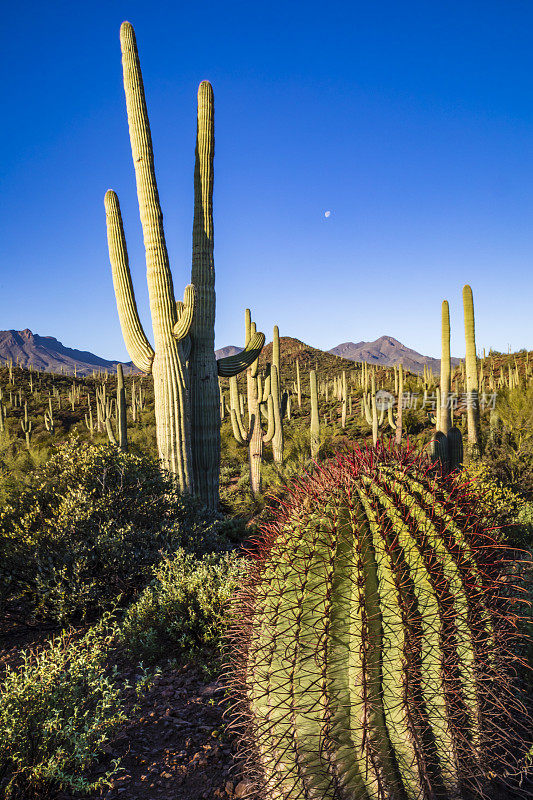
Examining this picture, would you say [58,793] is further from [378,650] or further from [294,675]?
[378,650]

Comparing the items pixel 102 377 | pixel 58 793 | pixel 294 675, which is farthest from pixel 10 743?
pixel 102 377

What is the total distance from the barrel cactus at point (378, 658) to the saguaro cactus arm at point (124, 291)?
22.2ft

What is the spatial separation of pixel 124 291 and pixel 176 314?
4.01 feet

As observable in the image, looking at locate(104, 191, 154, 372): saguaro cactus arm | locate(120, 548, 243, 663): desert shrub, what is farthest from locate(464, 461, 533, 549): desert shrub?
locate(104, 191, 154, 372): saguaro cactus arm

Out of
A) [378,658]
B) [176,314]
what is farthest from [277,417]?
[378,658]

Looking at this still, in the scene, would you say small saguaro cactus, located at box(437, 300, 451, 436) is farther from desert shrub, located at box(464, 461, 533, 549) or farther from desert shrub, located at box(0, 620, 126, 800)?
desert shrub, located at box(0, 620, 126, 800)

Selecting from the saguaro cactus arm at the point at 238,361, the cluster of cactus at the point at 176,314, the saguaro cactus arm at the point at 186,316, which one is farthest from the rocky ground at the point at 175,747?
the saguaro cactus arm at the point at 238,361

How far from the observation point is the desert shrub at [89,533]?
4.79 m

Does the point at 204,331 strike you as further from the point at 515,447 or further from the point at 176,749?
the point at 515,447

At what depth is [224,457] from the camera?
70.3 ft

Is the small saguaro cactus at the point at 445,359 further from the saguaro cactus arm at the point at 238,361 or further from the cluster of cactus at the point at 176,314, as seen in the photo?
the cluster of cactus at the point at 176,314

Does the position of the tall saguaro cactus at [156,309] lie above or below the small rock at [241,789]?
above

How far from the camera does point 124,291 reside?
8812mm

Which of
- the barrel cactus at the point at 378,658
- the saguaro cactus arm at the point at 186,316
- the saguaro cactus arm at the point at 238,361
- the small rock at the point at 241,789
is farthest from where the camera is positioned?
the saguaro cactus arm at the point at 238,361
